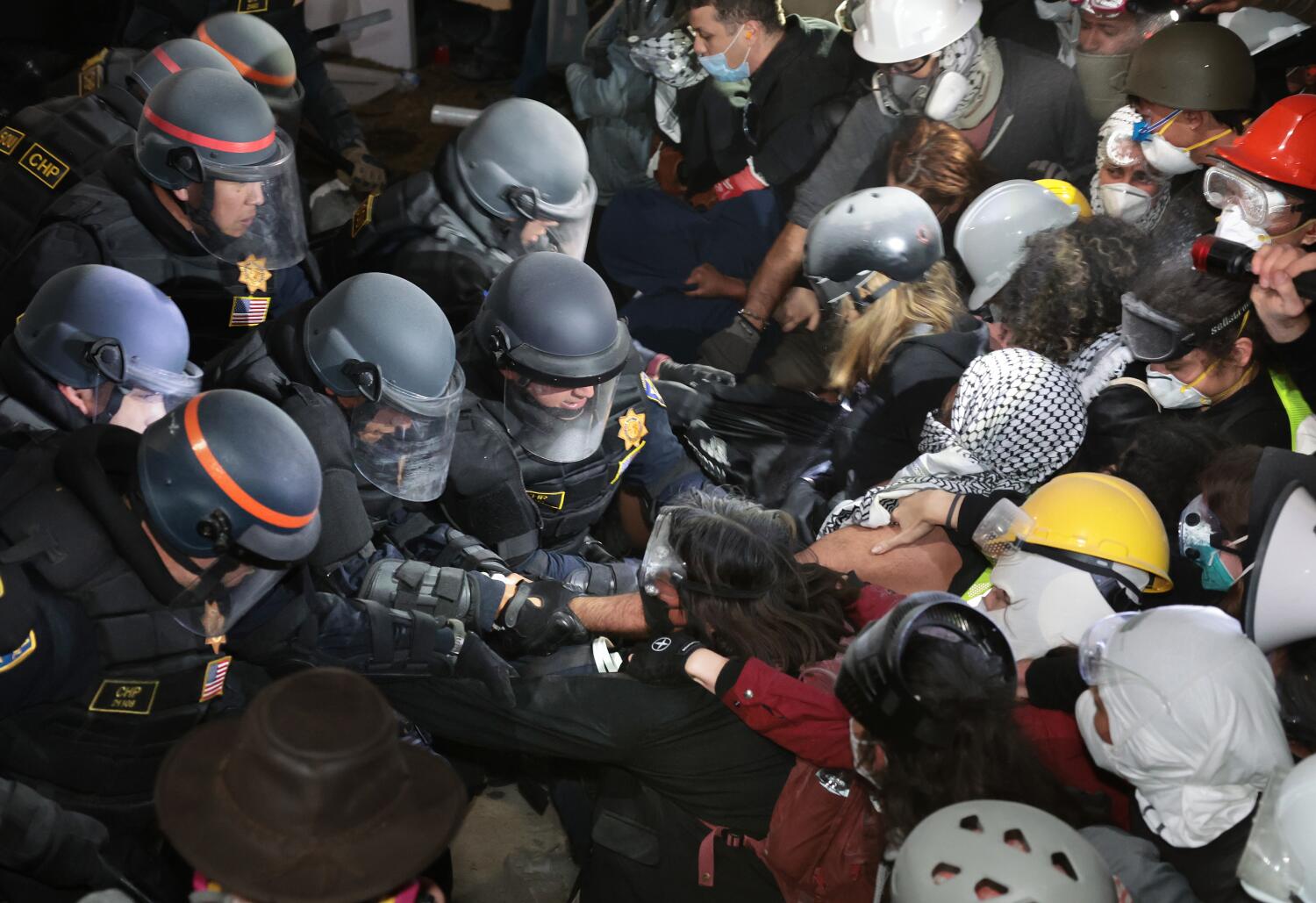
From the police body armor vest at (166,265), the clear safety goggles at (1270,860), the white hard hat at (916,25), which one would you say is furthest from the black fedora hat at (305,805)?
the white hard hat at (916,25)

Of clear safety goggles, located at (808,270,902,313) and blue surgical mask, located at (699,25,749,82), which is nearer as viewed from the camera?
clear safety goggles, located at (808,270,902,313)

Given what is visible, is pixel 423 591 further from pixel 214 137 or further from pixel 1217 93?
pixel 1217 93

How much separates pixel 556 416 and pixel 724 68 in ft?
7.56

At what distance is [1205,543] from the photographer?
3.18 metres

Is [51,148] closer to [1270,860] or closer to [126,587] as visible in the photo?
[126,587]

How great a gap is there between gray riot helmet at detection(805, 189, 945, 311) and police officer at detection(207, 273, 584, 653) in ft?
4.64

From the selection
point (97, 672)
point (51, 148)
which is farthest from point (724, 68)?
point (97, 672)

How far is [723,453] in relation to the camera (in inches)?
170

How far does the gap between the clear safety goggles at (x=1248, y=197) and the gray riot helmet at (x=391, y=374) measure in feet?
8.07

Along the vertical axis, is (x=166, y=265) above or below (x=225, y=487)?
below

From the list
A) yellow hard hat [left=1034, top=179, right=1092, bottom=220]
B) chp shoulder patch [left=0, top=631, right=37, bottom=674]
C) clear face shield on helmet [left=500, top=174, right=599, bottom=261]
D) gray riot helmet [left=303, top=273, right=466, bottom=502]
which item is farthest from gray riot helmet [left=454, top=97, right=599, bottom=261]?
chp shoulder patch [left=0, top=631, right=37, bottom=674]

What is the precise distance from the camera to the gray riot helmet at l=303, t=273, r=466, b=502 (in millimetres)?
3285

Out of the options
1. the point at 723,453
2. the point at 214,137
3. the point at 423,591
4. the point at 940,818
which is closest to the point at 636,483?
the point at 723,453

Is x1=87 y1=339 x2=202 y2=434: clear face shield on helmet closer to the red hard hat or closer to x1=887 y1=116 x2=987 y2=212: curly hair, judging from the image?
x1=887 y1=116 x2=987 y2=212: curly hair
